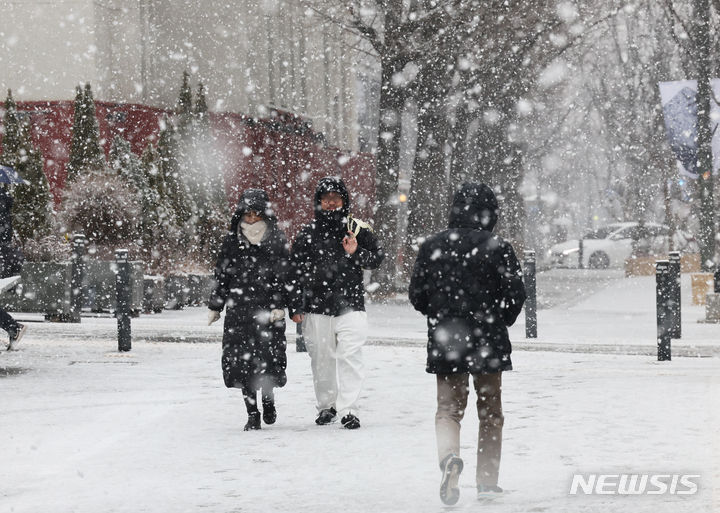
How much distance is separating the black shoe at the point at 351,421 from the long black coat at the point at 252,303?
1.64ft

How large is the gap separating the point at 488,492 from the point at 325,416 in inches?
118

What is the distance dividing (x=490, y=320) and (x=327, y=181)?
114 inches

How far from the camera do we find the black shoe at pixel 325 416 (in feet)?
30.7

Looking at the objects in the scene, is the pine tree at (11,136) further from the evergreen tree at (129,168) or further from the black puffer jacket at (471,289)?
the black puffer jacket at (471,289)

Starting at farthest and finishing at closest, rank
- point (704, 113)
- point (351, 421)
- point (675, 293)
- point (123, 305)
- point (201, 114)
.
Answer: point (201, 114) → point (704, 113) → point (675, 293) → point (123, 305) → point (351, 421)

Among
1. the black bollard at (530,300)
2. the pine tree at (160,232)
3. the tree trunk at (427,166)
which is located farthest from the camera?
the tree trunk at (427,166)

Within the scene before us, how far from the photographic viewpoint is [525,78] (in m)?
33.2

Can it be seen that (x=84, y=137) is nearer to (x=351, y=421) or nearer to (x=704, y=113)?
(x=704, y=113)

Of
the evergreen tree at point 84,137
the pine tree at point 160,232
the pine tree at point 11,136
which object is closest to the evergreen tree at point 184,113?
the evergreen tree at point 84,137

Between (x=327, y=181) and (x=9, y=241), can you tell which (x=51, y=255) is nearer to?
(x=9, y=241)

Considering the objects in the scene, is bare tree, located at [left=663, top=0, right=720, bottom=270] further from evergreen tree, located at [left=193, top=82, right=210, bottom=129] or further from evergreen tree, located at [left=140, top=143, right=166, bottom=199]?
evergreen tree, located at [left=193, top=82, right=210, bottom=129]

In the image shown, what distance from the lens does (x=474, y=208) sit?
21.8ft

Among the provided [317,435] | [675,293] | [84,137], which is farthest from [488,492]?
[84,137]

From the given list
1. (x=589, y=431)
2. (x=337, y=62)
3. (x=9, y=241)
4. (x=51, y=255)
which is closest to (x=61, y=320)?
(x=51, y=255)
